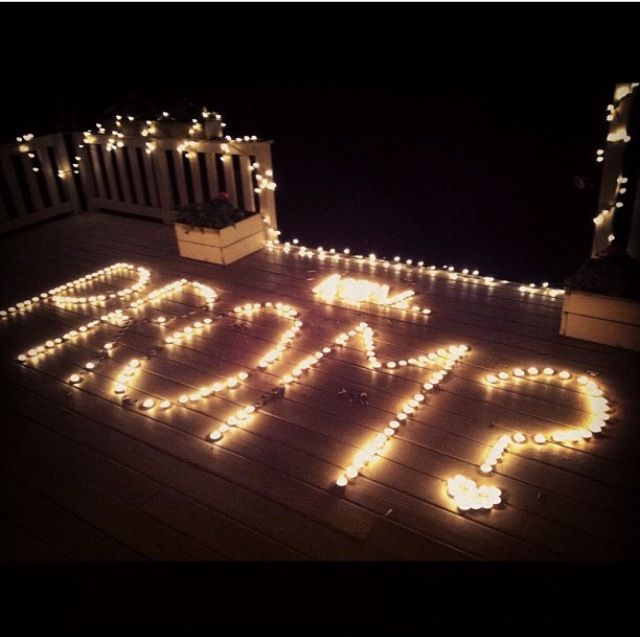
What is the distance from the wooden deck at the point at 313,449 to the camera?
204 cm

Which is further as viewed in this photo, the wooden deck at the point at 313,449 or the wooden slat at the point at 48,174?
the wooden slat at the point at 48,174

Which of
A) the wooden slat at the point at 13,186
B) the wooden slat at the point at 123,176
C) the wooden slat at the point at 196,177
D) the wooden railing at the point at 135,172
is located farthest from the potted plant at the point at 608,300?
the wooden slat at the point at 13,186

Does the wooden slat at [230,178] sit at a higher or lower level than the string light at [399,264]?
higher

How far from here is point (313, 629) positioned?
1586mm

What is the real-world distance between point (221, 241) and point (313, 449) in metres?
2.61

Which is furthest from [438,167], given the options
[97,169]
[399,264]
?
[97,169]

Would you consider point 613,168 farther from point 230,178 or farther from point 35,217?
point 35,217

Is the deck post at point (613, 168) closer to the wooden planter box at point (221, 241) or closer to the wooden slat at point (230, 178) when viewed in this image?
the wooden planter box at point (221, 241)

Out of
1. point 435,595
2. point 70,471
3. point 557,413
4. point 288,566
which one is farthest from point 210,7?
point 557,413

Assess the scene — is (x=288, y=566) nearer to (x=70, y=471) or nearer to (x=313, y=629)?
(x=313, y=629)

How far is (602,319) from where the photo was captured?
316 cm

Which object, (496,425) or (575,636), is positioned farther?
(496,425)

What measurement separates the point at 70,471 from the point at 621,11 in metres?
2.57

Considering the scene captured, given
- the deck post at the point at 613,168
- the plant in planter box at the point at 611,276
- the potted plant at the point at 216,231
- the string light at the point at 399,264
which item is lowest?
the string light at the point at 399,264
